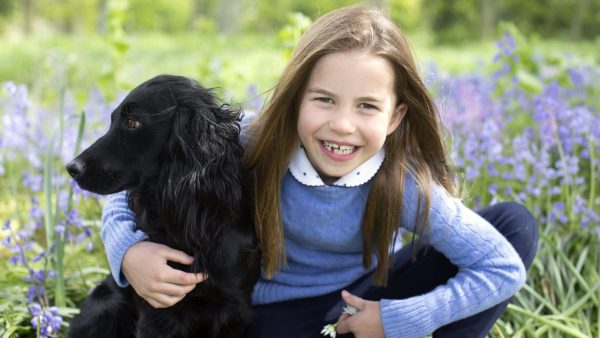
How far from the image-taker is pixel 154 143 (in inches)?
71.3

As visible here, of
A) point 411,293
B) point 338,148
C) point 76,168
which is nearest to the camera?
point 76,168

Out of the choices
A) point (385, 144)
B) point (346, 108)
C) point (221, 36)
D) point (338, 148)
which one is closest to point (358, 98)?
point (346, 108)

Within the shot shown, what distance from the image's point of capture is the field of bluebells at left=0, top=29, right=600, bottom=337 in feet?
8.16

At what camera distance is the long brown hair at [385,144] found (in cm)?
199

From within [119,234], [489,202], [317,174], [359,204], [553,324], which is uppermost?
[317,174]

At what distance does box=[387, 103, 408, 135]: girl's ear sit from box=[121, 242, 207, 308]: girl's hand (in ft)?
2.71

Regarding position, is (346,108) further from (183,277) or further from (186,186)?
(183,277)

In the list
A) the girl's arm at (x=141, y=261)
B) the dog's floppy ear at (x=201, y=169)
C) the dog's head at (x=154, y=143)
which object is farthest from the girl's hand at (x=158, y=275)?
the dog's head at (x=154, y=143)

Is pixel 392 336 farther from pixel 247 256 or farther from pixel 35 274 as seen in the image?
pixel 35 274

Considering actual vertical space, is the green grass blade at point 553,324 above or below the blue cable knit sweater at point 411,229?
below

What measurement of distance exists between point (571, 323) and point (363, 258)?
99 cm

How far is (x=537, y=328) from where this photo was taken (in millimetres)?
2566

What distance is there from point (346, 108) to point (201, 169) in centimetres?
51

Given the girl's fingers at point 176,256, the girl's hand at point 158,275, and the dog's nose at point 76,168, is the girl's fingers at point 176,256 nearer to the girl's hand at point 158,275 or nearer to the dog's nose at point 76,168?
the girl's hand at point 158,275
